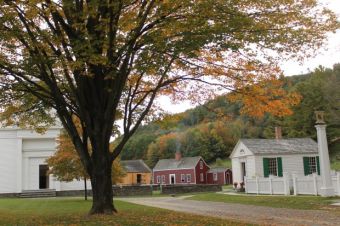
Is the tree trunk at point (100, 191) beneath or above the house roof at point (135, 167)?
beneath

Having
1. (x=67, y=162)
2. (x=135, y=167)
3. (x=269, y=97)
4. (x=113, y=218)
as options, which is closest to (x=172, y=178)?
(x=135, y=167)

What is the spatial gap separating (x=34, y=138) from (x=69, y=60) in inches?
1259

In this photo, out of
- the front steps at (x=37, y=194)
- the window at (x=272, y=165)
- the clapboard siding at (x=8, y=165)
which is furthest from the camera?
the clapboard siding at (x=8, y=165)

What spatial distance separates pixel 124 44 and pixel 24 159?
109 ft

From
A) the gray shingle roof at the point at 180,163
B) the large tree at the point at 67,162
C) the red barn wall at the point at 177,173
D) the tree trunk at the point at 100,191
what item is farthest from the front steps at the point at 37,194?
the tree trunk at the point at 100,191

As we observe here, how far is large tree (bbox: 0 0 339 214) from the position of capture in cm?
1151

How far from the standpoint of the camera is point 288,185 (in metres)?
25.2

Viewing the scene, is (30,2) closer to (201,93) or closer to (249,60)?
(249,60)

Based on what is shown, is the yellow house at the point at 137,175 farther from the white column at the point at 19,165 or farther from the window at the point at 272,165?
the window at the point at 272,165

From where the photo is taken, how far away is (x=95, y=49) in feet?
38.1

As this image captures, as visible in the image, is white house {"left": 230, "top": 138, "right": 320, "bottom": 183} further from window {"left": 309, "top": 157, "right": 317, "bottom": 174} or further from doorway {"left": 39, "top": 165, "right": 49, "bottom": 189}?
doorway {"left": 39, "top": 165, "right": 49, "bottom": 189}

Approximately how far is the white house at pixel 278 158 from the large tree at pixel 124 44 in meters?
16.8

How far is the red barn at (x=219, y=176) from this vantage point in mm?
64294

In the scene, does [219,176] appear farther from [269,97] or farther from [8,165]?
[269,97]
